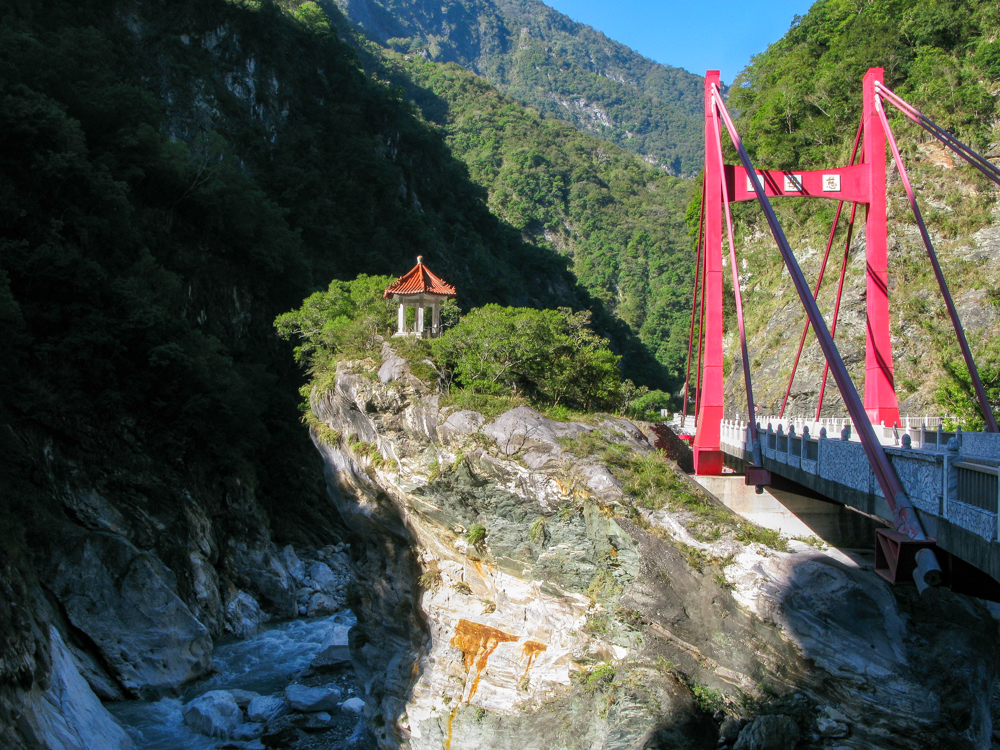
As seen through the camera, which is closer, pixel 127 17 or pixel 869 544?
pixel 869 544

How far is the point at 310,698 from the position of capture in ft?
63.2

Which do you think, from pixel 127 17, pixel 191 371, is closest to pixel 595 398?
pixel 191 371

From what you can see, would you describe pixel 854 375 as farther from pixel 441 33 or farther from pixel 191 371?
pixel 441 33

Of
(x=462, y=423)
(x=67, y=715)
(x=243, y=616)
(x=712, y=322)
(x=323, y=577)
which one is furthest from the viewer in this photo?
(x=323, y=577)

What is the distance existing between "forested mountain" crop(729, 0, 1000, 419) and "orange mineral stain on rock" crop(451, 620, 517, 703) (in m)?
14.9

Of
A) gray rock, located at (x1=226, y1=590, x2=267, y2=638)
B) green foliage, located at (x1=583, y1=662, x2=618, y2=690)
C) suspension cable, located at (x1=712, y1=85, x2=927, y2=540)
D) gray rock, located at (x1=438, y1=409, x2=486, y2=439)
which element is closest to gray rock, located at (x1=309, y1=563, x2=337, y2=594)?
gray rock, located at (x1=226, y1=590, x2=267, y2=638)

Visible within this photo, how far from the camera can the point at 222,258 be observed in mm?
31391

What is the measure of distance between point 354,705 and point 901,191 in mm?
27167

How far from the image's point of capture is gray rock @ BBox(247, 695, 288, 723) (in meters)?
18.4

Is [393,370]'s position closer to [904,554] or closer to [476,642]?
[476,642]

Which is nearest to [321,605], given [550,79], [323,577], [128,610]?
[323,577]

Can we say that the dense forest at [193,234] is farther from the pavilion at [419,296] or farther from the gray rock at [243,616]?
the pavilion at [419,296]

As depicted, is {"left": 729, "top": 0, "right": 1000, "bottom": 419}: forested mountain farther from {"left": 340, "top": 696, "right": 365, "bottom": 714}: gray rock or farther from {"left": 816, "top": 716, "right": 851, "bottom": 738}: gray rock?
{"left": 340, "top": 696, "right": 365, "bottom": 714}: gray rock

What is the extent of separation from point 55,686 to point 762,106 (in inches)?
1441
